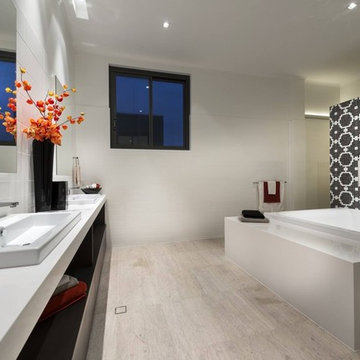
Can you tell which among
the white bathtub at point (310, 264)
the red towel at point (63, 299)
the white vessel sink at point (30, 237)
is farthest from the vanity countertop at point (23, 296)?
the white bathtub at point (310, 264)

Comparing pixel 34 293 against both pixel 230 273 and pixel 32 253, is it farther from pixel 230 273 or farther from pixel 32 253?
pixel 230 273

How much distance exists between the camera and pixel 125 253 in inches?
110

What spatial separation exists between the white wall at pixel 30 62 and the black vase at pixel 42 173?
39 millimetres

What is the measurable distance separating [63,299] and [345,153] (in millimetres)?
3743

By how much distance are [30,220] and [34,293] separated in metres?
0.73

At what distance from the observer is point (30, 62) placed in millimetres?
1384

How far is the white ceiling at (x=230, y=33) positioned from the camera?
2.21 meters

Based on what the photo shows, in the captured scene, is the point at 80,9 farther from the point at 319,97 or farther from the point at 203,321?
the point at 319,97

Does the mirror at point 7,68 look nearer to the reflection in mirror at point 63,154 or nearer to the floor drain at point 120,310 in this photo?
the reflection in mirror at point 63,154

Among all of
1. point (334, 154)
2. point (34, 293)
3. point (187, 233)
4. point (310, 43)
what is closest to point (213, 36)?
point (310, 43)

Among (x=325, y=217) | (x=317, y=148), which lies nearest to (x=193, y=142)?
(x=325, y=217)

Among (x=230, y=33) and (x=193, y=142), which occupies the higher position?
(x=230, y=33)

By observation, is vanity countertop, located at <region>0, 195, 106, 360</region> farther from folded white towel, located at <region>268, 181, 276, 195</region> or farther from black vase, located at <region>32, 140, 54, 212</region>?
folded white towel, located at <region>268, 181, 276, 195</region>

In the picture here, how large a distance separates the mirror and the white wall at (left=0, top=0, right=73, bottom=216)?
0.05 m
